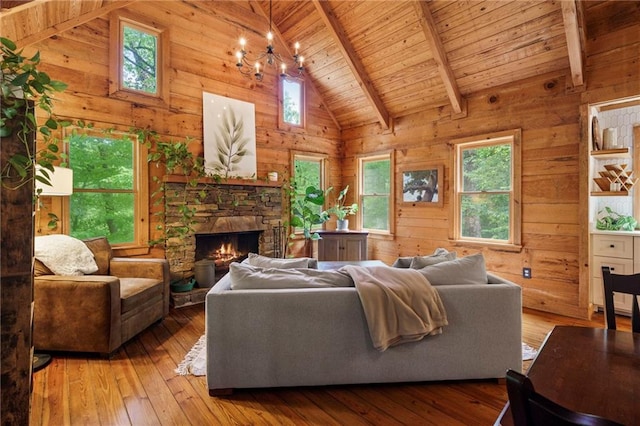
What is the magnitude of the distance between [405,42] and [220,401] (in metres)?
4.62

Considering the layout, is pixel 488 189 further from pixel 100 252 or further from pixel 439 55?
pixel 100 252

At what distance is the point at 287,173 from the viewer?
5.60 meters

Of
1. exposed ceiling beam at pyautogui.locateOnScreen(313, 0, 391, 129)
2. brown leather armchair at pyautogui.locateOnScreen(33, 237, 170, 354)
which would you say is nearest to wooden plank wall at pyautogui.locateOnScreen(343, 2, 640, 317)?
exposed ceiling beam at pyautogui.locateOnScreen(313, 0, 391, 129)

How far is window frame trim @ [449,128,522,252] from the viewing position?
4.07 metres

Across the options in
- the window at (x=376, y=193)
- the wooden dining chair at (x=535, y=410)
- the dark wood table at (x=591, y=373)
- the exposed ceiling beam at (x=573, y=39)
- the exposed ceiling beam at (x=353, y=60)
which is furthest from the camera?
the window at (x=376, y=193)

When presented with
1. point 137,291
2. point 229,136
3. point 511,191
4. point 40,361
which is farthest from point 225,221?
point 511,191

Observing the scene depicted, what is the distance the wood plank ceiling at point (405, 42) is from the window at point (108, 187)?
1.09 m

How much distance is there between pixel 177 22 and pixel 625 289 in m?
5.29

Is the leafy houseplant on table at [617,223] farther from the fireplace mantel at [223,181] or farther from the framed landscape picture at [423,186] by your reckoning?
the fireplace mantel at [223,181]

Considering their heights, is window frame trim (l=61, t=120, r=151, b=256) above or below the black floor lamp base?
above

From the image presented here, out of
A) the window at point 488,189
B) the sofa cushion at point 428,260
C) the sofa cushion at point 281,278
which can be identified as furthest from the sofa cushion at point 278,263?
the window at point 488,189

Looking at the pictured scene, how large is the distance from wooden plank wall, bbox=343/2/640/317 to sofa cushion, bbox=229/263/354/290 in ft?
9.67

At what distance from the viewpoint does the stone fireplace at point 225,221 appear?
421 centimetres

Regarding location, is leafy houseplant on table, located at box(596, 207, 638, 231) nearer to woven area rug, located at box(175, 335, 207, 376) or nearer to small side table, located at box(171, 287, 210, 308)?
woven area rug, located at box(175, 335, 207, 376)
